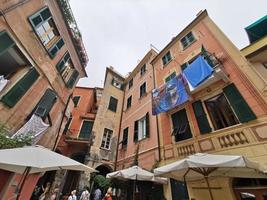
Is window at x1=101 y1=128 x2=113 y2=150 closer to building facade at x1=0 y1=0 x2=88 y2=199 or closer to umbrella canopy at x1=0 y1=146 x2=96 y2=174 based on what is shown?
building facade at x1=0 y1=0 x2=88 y2=199

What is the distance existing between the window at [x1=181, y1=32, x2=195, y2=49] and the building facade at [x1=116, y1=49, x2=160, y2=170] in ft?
12.5

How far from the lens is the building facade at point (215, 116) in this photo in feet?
18.5

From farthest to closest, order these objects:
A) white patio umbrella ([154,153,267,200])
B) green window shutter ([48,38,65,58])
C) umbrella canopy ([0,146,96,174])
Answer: green window shutter ([48,38,65,58]) < white patio umbrella ([154,153,267,200]) < umbrella canopy ([0,146,96,174])

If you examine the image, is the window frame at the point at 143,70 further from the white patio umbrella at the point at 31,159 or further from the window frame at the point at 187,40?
the white patio umbrella at the point at 31,159

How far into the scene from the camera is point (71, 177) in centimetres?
1360

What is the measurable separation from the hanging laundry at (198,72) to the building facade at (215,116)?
7 centimetres

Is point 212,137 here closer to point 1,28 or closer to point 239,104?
point 239,104

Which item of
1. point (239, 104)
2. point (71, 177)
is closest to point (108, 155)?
point (71, 177)

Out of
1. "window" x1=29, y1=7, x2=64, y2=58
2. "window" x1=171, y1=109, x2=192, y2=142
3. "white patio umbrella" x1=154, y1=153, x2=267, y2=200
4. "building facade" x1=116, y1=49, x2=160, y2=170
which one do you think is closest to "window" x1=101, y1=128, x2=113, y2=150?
"building facade" x1=116, y1=49, x2=160, y2=170

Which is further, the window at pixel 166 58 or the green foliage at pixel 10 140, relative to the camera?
the window at pixel 166 58

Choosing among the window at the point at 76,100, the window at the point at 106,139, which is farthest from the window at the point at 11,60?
the window at the point at 76,100

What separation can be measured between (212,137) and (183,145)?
5.36 ft

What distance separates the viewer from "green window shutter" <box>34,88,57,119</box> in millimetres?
8492

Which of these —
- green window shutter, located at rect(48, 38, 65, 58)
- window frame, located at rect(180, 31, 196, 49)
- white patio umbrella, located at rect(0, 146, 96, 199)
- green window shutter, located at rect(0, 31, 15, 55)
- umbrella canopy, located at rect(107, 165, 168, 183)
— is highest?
window frame, located at rect(180, 31, 196, 49)
